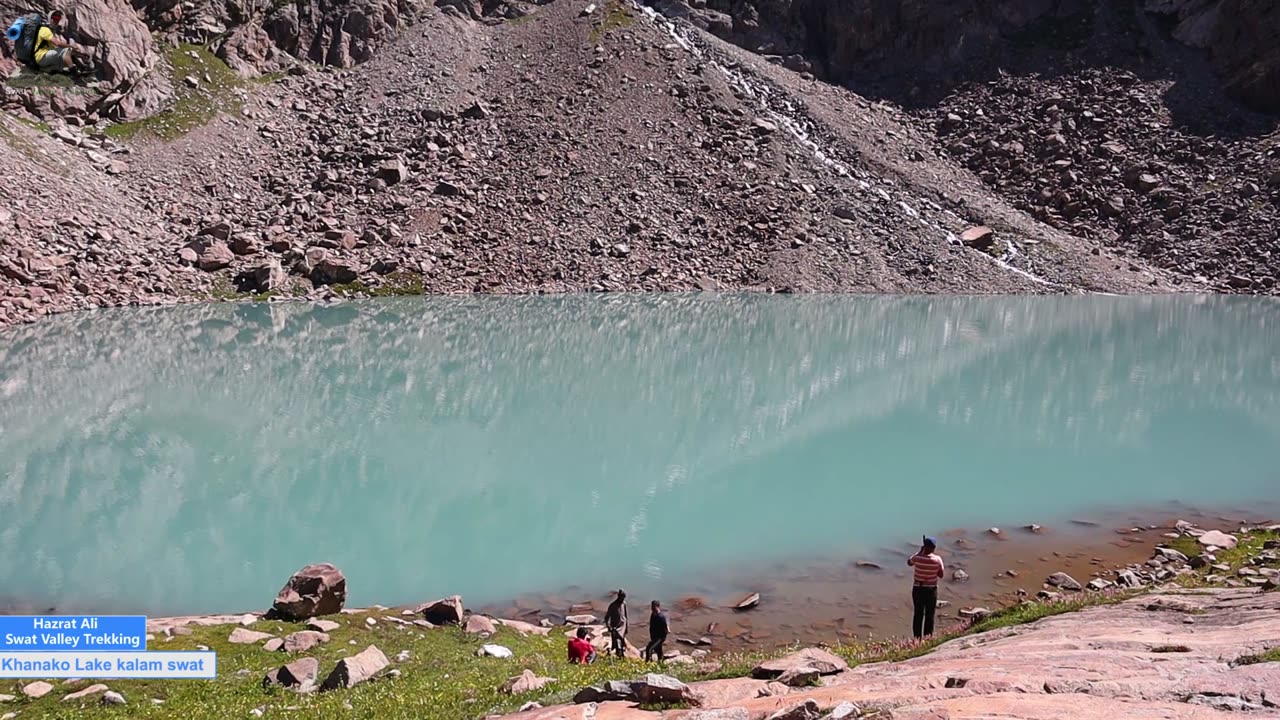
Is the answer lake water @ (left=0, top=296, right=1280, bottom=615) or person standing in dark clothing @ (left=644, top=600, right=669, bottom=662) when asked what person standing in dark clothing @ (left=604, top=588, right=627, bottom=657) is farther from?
lake water @ (left=0, top=296, right=1280, bottom=615)

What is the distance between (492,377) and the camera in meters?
35.7

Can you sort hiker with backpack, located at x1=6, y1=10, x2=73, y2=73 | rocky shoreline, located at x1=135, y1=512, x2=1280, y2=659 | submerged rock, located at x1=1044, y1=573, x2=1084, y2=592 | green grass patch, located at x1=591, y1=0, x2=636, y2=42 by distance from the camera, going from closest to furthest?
hiker with backpack, located at x1=6, y1=10, x2=73, y2=73
rocky shoreline, located at x1=135, y1=512, x2=1280, y2=659
submerged rock, located at x1=1044, y1=573, x2=1084, y2=592
green grass patch, located at x1=591, y1=0, x2=636, y2=42

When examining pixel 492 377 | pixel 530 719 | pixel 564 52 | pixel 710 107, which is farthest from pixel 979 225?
pixel 530 719

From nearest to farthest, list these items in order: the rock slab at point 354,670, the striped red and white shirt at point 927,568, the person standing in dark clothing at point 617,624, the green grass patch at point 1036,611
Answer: the rock slab at point 354,670 < the green grass patch at point 1036,611 < the person standing in dark clothing at point 617,624 < the striped red and white shirt at point 927,568

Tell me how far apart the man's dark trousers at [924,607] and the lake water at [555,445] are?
483 cm

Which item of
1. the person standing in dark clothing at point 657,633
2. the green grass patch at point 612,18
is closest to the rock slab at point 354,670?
the person standing in dark clothing at point 657,633

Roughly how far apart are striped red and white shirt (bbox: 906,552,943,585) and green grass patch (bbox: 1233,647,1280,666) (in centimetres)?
499

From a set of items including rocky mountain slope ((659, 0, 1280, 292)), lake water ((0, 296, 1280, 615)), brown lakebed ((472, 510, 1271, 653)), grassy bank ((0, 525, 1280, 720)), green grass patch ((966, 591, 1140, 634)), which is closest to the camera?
grassy bank ((0, 525, 1280, 720))

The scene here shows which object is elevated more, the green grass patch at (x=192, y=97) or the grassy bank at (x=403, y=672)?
the green grass patch at (x=192, y=97)

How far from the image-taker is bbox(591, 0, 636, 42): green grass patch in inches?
3435

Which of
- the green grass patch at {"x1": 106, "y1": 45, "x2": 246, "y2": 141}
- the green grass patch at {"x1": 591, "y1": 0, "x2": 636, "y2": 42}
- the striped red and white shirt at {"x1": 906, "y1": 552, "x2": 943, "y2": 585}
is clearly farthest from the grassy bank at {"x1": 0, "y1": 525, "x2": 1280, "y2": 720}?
the green grass patch at {"x1": 591, "y1": 0, "x2": 636, "y2": 42}

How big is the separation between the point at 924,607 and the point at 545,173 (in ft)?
199

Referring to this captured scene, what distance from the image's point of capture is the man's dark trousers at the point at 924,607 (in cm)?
1380

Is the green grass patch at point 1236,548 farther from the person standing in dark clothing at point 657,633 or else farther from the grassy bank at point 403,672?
the person standing in dark clothing at point 657,633
